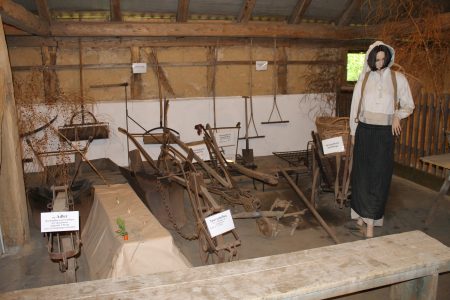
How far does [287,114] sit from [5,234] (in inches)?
195

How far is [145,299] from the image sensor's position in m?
1.75

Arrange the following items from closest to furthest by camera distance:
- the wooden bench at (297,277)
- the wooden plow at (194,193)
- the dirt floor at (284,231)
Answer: the wooden bench at (297,277)
the dirt floor at (284,231)
the wooden plow at (194,193)

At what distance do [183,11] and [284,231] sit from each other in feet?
12.3

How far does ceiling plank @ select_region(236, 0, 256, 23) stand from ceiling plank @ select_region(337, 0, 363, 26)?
69.3 inches

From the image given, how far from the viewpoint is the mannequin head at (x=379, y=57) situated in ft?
11.3

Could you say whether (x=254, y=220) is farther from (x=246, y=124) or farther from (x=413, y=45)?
(x=413, y=45)

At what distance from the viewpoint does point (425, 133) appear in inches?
212

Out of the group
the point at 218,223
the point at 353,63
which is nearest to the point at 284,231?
the point at 218,223

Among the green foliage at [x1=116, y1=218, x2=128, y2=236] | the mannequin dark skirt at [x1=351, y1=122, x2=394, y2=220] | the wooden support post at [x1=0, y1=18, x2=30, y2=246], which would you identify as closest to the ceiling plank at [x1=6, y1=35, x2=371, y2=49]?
the wooden support post at [x1=0, y1=18, x2=30, y2=246]

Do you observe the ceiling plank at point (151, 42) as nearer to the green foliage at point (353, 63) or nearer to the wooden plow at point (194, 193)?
the green foliage at point (353, 63)

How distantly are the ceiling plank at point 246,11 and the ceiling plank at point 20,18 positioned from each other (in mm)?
2912

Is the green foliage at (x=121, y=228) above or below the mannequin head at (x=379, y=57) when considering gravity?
below

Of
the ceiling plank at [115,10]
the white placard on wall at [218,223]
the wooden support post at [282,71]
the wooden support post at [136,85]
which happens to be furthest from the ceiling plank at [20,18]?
the wooden support post at [282,71]

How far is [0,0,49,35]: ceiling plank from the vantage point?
12.5 ft
